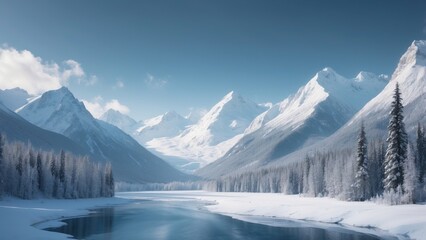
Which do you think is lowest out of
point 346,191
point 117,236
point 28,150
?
point 117,236

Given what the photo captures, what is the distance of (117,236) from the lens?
64375 mm

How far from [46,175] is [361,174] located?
95997mm

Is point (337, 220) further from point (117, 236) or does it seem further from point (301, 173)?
point (301, 173)

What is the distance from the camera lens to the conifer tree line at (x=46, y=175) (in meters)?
113

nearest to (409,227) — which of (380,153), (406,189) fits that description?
(406,189)

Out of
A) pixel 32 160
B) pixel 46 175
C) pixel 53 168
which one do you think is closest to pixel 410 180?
pixel 46 175

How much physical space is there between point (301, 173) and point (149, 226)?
11993cm

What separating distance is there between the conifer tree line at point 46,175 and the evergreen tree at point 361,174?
9218 centimetres

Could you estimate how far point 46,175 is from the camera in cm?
12938

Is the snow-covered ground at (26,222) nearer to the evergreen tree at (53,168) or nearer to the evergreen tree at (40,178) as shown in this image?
the evergreen tree at (40,178)

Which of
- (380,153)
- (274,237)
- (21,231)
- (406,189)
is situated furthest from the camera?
(380,153)

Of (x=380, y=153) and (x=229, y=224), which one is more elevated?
(x=380, y=153)

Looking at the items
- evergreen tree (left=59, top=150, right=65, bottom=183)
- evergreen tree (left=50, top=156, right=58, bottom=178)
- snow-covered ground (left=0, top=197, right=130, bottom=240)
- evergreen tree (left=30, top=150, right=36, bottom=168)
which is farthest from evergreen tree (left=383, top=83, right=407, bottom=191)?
evergreen tree (left=59, top=150, right=65, bottom=183)

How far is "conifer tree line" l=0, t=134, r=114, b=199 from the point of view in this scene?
113 m
